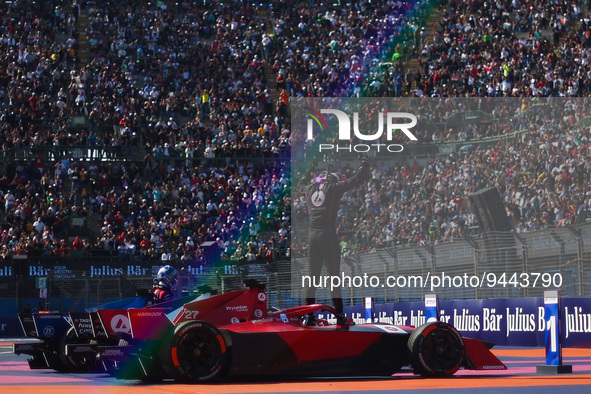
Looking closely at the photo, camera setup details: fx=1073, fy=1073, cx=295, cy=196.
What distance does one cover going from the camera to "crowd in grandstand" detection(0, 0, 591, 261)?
36.8m

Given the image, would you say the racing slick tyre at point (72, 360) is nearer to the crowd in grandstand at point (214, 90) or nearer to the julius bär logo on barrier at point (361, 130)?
the crowd in grandstand at point (214, 90)

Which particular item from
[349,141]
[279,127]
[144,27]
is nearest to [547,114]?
→ [349,141]

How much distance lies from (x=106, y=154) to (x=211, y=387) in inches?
1143

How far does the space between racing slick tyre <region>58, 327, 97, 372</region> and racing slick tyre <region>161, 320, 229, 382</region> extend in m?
3.39

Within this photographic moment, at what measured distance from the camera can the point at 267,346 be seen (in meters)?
12.7

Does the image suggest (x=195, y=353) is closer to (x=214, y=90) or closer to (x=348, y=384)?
(x=348, y=384)

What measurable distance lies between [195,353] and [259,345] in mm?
789

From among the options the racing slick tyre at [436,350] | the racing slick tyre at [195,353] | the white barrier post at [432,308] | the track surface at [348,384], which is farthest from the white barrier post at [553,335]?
the racing slick tyre at [195,353]

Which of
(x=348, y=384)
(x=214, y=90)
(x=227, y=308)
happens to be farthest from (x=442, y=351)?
(x=214, y=90)

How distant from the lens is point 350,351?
13.0 meters

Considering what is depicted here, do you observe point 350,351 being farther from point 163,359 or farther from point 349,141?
point 349,141

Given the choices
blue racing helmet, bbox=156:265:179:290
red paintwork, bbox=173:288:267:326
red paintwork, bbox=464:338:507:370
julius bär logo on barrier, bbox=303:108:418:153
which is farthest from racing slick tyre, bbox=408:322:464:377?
julius bär logo on barrier, bbox=303:108:418:153

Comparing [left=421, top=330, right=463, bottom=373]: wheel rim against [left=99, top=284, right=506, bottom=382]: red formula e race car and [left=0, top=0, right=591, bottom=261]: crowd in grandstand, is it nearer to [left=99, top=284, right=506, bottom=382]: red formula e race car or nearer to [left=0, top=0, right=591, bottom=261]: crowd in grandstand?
[left=99, top=284, right=506, bottom=382]: red formula e race car

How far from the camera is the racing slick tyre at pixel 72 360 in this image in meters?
15.5
